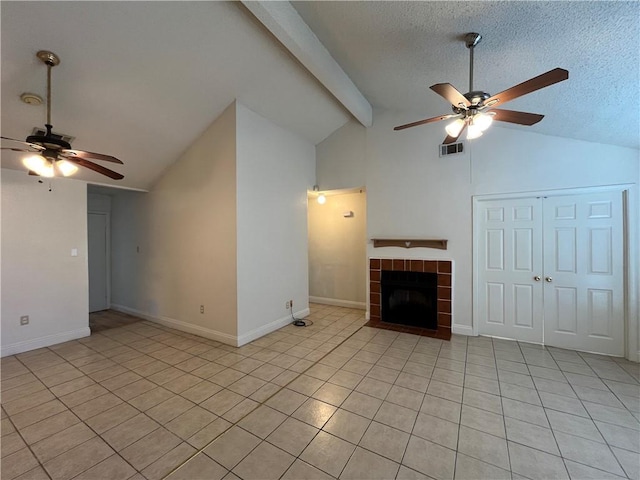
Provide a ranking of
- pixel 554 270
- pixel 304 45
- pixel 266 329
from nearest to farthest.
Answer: pixel 304 45 → pixel 554 270 → pixel 266 329

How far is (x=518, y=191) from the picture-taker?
3588 mm

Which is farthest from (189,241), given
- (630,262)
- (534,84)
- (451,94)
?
(630,262)

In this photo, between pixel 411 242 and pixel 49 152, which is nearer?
pixel 49 152

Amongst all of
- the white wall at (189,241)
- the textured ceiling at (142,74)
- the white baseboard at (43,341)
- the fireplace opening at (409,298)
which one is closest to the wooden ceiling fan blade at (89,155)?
the textured ceiling at (142,74)

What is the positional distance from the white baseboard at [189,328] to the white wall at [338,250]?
269cm

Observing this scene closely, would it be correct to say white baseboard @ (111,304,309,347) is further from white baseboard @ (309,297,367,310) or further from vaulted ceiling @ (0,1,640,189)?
vaulted ceiling @ (0,1,640,189)

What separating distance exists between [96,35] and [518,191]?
5053mm

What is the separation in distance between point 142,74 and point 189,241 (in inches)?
88.2

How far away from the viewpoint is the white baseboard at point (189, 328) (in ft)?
12.1

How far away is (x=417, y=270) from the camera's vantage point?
4246 mm

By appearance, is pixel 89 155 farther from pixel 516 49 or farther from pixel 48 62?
pixel 516 49

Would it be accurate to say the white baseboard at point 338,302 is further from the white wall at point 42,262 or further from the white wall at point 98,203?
the white wall at point 98,203

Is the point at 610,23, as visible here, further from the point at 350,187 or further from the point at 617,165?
the point at 350,187

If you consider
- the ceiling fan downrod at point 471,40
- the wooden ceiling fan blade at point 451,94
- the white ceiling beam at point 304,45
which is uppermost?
the white ceiling beam at point 304,45
